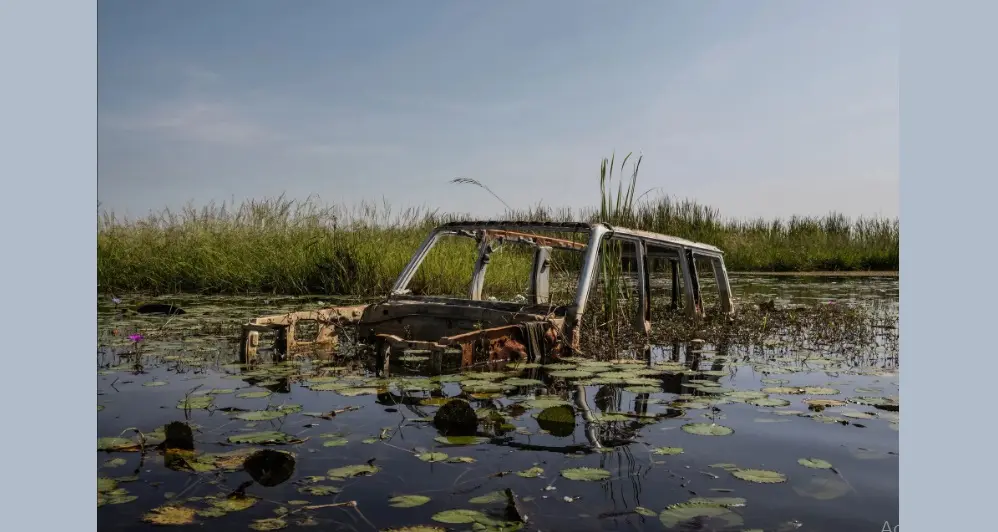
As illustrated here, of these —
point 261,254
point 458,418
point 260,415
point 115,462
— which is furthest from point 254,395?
point 261,254

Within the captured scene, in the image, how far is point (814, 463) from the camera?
328 cm

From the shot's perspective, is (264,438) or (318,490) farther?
(264,438)

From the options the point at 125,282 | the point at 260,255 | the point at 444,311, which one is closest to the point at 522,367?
the point at 444,311

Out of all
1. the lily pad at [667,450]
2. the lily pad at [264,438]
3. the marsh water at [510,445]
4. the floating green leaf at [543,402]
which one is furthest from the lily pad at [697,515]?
the lily pad at [264,438]

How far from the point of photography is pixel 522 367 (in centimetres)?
531

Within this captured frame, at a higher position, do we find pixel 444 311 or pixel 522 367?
pixel 444 311

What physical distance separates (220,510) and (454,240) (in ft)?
39.7

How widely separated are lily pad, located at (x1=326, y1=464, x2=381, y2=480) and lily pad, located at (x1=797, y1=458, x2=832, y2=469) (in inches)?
70.8

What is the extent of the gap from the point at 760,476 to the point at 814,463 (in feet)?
1.22

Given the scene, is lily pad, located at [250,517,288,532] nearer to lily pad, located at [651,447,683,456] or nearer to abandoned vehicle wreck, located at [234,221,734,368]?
lily pad, located at [651,447,683,456]

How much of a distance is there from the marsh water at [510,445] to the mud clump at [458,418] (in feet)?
0.26

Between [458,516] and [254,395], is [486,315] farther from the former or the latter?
[458,516]

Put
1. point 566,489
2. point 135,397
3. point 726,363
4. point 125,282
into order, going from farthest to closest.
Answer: point 125,282 → point 726,363 → point 135,397 → point 566,489

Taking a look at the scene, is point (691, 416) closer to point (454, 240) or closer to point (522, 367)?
point (522, 367)
